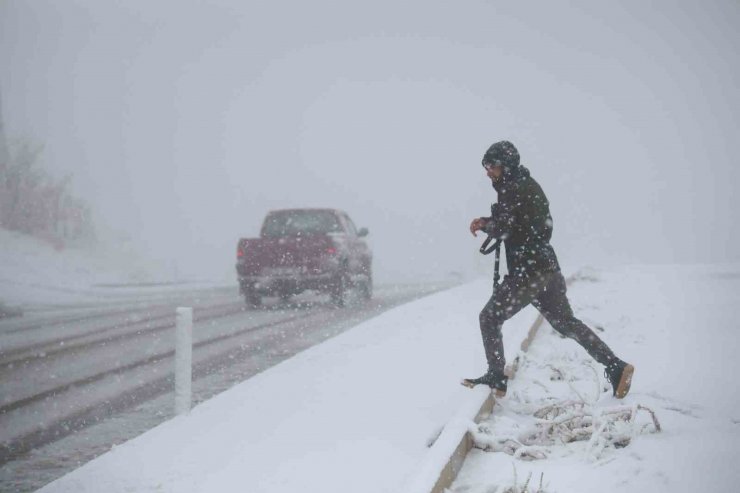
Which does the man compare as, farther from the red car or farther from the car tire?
the car tire

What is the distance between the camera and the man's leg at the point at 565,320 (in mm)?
4410

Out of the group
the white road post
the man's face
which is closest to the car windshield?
the white road post

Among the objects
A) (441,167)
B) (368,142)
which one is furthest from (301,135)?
(441,167)

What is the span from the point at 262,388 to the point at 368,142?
11861 centimetres

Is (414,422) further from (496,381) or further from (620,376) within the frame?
(620,376)

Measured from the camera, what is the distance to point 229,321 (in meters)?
10.7

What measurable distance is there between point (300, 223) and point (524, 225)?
9.57m

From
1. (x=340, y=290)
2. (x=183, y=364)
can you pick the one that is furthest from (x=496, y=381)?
(x=340, y=290)

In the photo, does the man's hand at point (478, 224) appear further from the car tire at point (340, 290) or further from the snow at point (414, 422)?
the car tire at point (340, 290)

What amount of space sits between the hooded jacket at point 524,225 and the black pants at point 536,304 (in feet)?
0.27

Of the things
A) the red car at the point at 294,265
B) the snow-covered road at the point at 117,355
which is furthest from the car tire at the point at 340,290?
the snow-covered road at the point at 117,355

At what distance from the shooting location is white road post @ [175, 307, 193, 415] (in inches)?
189

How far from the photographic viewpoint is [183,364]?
15.9ft

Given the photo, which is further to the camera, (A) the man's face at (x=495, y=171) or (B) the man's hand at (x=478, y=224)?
(A) the man's face at (x=495, y=171)
